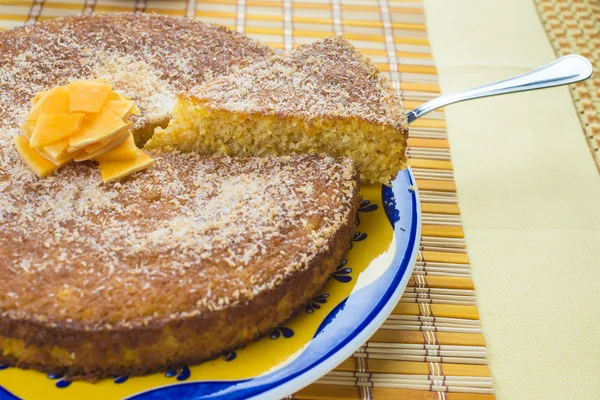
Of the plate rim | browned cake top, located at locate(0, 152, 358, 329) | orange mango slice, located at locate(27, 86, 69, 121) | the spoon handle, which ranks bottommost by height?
the plate rim

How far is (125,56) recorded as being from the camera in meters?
2.42

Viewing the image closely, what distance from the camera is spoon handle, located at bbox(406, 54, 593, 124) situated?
2.47 m

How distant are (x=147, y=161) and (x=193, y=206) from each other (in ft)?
→ 0.88

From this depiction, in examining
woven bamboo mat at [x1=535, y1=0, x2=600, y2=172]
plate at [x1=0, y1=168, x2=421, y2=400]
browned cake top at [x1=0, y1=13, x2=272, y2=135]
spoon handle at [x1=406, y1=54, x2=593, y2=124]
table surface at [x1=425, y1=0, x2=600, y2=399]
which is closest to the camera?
plate at [x1=0, y1=168, x2=421, y2=400]

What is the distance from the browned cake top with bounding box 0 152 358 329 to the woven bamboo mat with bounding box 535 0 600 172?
5.15 feet

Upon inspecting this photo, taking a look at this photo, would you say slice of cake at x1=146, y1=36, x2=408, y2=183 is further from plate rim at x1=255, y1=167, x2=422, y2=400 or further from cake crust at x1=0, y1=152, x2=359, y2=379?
plate rim at x1=255, y1=167, x2=422, y2=400

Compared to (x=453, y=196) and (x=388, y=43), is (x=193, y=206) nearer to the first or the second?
(x=453, y=196)

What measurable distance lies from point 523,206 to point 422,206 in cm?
44

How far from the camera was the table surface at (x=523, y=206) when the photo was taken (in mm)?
1971

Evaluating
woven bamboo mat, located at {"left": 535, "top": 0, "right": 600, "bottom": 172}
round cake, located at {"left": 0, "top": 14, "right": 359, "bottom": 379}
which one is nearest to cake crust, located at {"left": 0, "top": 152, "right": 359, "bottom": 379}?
round cake, located at {"left": 0, "top": 14, "right": 359, "bottom": 379}

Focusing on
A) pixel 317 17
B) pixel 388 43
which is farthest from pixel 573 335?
pixel 317 17

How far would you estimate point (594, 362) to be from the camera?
1.95m

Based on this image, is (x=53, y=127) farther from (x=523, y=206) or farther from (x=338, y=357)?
(x=523, y=206)

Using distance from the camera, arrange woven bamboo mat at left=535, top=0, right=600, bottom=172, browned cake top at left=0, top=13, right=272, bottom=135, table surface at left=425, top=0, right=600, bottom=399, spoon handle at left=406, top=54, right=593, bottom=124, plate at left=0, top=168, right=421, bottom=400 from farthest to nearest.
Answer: woven bamboo mat at left=535, top=0, right=600, bottom=172 → spoon handle at left=406, top=54, right=593, bottom=124 → browned cake top at left=0, top=13, right=272, bottom=135 → table surface at left=425, top=0, right=600, bottom=399 → plate at left=0, top=168, right=421, bottom=400
